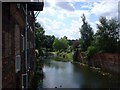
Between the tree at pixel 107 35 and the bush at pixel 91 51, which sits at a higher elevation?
the tree at pixel 107 35

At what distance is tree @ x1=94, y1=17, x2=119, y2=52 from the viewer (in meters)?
38.5

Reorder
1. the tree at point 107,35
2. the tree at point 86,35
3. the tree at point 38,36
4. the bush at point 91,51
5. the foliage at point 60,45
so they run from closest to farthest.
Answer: the tree at point 107,35 < the tree at point 38,36 < the bush at point 91,51 < the tree at point 86,35 < the foliage at point 60,45

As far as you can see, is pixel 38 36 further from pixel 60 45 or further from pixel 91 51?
pixel 60 45

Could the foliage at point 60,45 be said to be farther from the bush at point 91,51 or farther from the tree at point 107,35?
the tree at point 107,35

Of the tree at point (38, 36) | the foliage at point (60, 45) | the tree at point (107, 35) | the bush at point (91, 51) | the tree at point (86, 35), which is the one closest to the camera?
the tree at point (107, 35)

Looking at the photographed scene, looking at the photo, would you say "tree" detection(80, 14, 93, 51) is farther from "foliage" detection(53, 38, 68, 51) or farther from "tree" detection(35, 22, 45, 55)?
"foliage" detection(53, 38, 68, 51)

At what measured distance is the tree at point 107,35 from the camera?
38469 mm

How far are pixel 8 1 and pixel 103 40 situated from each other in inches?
1239

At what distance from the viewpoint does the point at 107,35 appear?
38.6 m

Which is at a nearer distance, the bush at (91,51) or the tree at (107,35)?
the tree at (107,35)

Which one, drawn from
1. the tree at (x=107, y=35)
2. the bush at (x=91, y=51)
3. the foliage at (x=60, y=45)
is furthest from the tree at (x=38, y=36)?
the foliage at (x=60, y=45)

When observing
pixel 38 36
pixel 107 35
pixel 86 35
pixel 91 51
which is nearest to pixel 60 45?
pixel 86 35

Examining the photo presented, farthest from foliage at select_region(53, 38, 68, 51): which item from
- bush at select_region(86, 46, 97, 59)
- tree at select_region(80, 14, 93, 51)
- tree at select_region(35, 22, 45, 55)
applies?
bush at select_region(86, 46, 97, 59)

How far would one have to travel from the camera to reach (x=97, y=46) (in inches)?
1619
